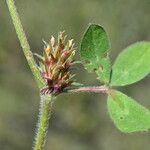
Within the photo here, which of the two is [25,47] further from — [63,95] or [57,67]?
[63,95]

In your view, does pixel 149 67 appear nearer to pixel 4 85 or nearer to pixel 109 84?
pixel 109 84

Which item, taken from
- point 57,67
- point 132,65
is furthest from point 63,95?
point 57,67

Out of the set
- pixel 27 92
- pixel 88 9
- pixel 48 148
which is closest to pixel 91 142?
pixel 48 148

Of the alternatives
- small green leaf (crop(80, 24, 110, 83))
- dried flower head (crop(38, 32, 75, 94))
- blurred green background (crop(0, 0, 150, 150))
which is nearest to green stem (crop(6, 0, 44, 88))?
dried flower head (crop(38, 32, 75, 94))

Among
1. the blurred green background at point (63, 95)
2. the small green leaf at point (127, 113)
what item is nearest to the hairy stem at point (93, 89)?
the small green leaf at point (127, 113)

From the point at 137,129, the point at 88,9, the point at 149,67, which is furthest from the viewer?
the point at 88,9
